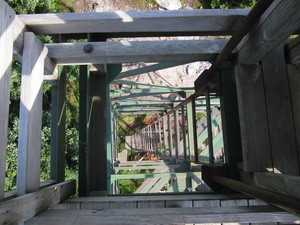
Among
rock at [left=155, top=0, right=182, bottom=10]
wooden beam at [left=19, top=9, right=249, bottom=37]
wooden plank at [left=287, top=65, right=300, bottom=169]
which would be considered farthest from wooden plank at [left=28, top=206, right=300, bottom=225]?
rock at [left=155, top=0, right=182, bottom=10]

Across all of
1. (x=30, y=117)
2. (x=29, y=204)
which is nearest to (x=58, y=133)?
(x=30, y=117)

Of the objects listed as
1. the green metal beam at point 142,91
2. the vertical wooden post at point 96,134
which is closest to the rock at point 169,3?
the green metal beam at point 142,91

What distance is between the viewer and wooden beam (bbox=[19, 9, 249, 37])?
78.5 inches

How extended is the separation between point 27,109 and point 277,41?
161 centimetres

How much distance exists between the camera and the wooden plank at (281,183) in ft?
4.36

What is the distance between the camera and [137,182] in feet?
54.5

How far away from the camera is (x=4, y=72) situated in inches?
58.6

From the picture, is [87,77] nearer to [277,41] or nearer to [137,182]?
[277,41]

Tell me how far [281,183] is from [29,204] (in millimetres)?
1431

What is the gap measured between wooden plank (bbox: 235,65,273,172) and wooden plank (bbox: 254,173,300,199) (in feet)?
0.39

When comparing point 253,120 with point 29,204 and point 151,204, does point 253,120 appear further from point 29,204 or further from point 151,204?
point 29,204

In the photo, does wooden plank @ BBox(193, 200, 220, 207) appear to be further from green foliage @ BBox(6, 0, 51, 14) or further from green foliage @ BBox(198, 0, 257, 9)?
green foliage @ BBox(198, 0, 257, 9)

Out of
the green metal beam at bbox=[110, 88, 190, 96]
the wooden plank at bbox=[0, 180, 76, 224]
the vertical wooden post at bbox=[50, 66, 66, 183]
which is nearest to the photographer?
the wooden plank at bbox=[0, 180, 76, 224]

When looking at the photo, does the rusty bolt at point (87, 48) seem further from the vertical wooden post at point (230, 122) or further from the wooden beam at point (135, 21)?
the vertical wooden post at point (230, 122)
